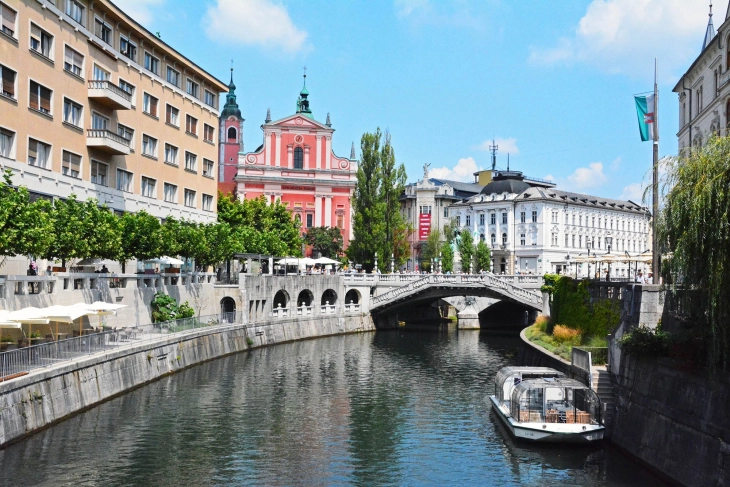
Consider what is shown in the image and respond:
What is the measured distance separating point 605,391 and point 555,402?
226 cm

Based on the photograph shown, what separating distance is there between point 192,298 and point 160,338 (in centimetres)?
1606

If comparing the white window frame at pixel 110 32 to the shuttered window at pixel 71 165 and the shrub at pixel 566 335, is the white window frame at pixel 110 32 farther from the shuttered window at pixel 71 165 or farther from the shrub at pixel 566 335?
the shrub at pixel 566 335

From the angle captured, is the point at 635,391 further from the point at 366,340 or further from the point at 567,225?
the point at 567,225

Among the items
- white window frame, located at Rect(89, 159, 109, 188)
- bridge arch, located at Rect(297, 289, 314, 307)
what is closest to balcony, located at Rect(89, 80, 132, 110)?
white window frame, located at Rect(89, 159, 109, 188)

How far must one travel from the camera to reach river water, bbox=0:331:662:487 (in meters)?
29.1

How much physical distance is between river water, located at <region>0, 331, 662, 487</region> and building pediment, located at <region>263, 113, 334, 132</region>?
222ft

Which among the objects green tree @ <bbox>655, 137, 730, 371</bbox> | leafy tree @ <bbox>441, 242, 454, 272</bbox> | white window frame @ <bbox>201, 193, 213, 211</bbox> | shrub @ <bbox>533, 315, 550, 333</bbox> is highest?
white window frame @ <bbox>201, 193, 213, 211</bbox>

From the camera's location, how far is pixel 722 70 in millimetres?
53250

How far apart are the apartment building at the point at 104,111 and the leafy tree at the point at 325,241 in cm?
3359

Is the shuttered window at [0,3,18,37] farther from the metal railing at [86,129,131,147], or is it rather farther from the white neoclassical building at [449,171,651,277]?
the white neoclassical building at [449,171,651,277]

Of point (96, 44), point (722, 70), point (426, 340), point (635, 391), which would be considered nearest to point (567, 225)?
point (426, 340)

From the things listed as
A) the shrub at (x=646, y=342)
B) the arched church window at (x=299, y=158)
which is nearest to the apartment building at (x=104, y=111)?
the shrub at (x=646, y=342)

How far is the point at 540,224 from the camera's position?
13712 centimetres

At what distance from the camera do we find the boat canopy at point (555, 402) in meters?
33.9
